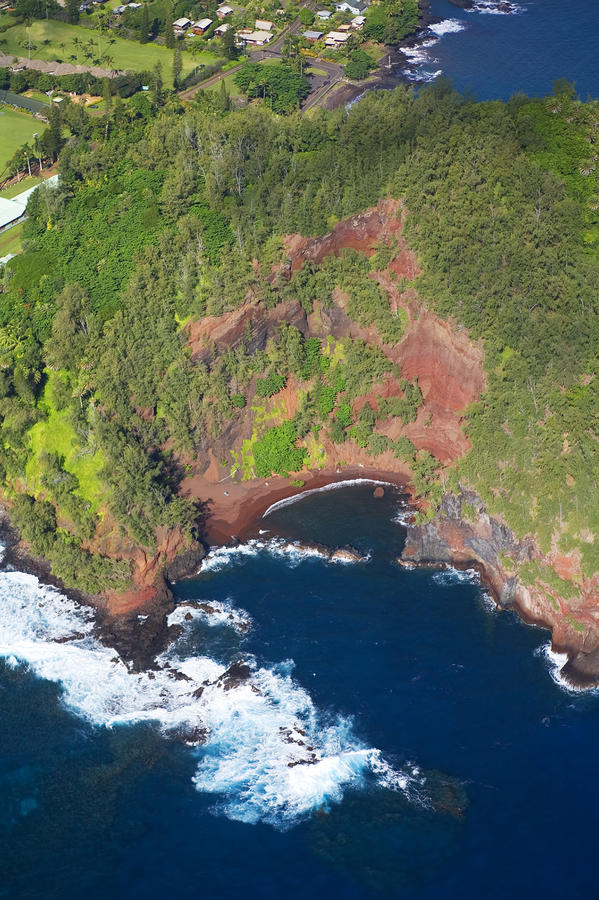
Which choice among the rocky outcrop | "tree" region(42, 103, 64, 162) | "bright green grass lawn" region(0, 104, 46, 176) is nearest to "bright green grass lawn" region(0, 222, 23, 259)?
"tree" region(42, 103, 64, 162)

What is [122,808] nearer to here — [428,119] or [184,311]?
[184,311]

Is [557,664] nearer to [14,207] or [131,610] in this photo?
[131,610]

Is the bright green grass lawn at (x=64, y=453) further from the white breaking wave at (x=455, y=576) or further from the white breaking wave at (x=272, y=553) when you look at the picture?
the white breaking wave at (x=455, y=576)

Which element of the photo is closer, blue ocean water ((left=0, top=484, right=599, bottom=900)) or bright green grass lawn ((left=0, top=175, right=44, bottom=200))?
blue ocean water ((left=0, top=484, right=599, bottom=900))

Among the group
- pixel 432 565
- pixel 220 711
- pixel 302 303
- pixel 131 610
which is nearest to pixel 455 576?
pixel 432 565

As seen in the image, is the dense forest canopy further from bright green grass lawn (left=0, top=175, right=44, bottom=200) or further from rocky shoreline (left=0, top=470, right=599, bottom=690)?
bright green grass lawn (left=0, top=175, right=44, bottom=200)

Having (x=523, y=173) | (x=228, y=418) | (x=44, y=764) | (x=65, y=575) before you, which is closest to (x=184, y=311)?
(x=228, y=418)
